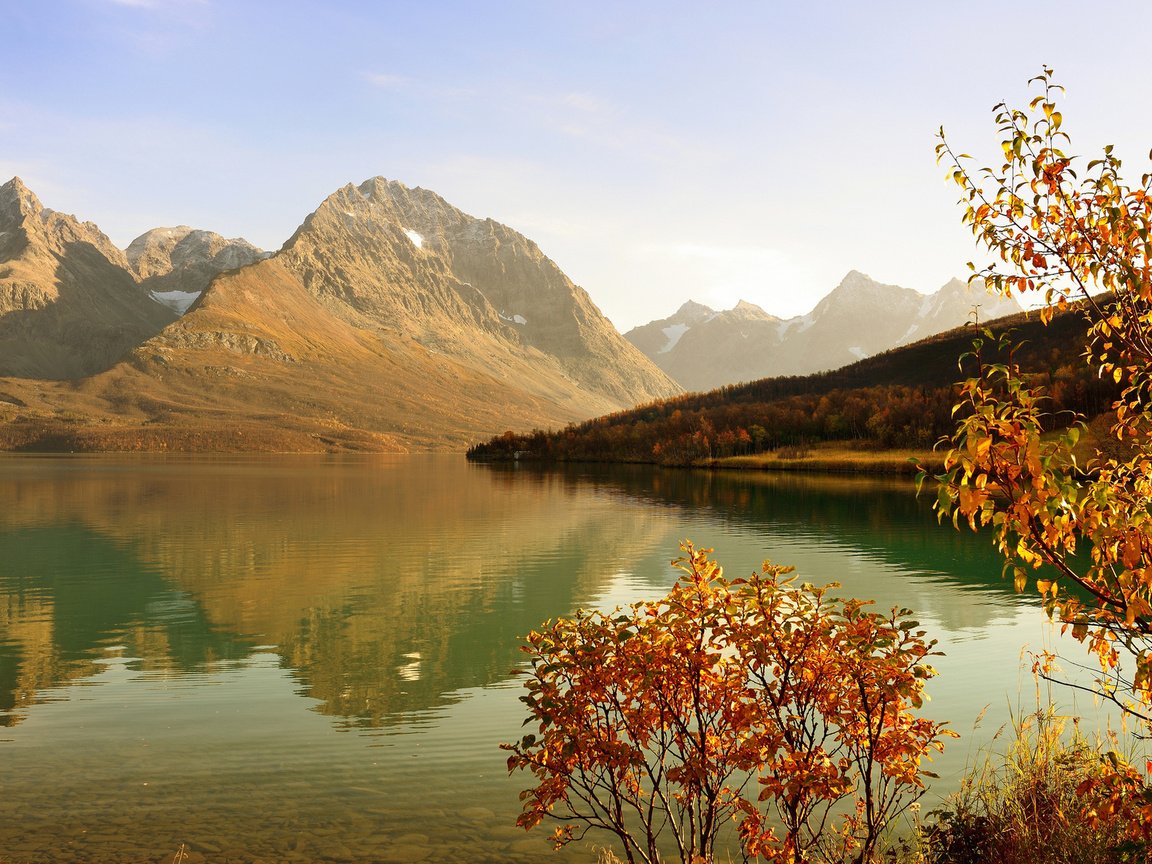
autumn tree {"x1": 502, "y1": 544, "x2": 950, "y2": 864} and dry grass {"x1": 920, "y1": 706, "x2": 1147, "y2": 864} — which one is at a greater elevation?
autumn tree {"x1": 502, "y1": 544, "x2": 950, "y2": 864}

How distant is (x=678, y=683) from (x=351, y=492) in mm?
104314

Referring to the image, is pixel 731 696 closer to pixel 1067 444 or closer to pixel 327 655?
pixel 1067 444

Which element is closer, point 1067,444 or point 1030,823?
point 1067,444

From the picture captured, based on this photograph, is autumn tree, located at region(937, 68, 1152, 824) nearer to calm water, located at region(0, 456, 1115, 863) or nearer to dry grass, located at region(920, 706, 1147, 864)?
dry grass, located at region(920, 706, 1147, 864)

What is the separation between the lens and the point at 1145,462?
830cm

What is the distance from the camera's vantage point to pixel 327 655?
89.1 ft

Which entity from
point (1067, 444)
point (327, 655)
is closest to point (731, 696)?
point (1067, 444)

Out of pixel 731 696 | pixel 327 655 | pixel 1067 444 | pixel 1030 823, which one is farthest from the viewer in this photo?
pixel 327 655

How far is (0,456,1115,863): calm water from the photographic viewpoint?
1412 cm

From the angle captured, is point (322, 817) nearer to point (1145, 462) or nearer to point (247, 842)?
point (247, 842)

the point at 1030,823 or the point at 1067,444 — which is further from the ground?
the point at 1067,444

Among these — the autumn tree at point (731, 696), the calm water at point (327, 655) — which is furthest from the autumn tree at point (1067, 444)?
the calm water at point (327, 655)

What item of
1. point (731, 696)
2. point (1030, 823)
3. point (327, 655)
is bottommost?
point (327, 655)

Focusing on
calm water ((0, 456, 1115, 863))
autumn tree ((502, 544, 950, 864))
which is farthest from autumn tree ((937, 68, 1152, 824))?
calm water ((0, 456, 1115, 863))
